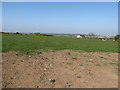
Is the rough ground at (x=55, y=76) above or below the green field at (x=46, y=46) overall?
below

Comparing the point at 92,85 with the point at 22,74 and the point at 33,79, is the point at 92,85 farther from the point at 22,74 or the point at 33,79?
the point at 22,74

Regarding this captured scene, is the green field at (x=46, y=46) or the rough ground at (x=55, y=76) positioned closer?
the rough ground at (x=55, y=76)

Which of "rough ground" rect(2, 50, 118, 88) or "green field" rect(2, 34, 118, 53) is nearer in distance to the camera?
"rough ground" rect(2, 50, 118, 88)

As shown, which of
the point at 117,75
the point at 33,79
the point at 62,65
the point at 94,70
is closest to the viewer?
the point at 33,79

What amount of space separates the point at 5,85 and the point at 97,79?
2.87m

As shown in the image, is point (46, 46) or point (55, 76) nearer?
point (55, 76)

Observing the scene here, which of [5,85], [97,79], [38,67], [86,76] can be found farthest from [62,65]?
[5,85]

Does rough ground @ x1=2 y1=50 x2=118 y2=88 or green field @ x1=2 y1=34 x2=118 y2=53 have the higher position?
green field @ x1=2 y1=34 x2=118 y2=53

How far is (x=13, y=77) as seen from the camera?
4.58 m

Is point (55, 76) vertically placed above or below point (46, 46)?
below

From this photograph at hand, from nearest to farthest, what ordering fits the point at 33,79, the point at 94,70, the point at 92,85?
the point at 92,85, the point at 33,79, the point at 94,70

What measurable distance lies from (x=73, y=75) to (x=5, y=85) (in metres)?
2.22

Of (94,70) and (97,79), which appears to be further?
(94,70)

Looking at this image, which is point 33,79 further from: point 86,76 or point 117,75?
point 117,75
